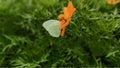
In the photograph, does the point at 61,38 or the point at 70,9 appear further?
the point at 61,38

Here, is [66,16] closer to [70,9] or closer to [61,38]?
Result: [70,9]

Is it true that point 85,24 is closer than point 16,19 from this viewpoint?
Yes

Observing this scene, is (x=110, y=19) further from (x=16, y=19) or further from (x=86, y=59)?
(x=16, y=19)

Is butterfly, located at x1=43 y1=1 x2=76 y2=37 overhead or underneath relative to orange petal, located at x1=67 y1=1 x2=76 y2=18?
underneath

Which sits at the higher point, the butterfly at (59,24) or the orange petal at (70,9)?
the orange petal at (70,9)

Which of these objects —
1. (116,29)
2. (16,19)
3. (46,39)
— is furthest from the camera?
(16,19)

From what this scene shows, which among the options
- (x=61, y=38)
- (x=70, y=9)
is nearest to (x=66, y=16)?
(x=70, y=9)

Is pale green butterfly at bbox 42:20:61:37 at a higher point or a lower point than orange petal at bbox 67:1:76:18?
lower

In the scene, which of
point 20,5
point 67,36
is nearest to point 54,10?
point 67,36
